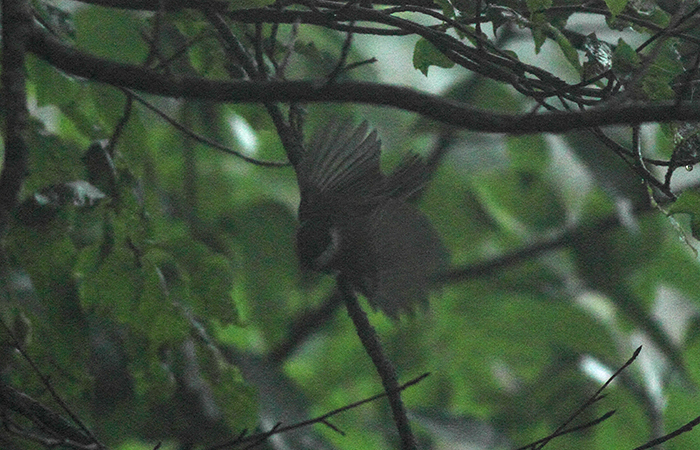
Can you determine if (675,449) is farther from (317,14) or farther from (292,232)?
(317,14)

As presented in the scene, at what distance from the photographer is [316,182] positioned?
90 cm

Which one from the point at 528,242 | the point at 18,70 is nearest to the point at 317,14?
the point at 18,70

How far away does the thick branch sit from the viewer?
515 mm

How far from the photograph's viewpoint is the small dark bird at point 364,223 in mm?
902

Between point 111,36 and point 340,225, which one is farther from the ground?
point 111,36

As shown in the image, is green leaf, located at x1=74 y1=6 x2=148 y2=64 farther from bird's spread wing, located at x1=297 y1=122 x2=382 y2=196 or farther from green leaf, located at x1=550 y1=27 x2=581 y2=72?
green leaf, located at x1=550 y1=27 x2=581 y2=72

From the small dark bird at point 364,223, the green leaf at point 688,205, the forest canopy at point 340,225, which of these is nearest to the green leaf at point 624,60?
the forest canopy at point 340,225

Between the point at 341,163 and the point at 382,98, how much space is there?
372 mm

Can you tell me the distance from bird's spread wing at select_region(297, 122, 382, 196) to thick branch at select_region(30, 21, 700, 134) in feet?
1.09

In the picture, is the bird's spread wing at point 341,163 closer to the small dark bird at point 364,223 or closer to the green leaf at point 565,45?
the small dark bird at point 364,223

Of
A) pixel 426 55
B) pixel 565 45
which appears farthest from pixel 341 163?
pixel 565 45

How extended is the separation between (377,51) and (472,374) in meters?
1.01

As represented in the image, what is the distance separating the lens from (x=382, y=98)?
1.77 ft

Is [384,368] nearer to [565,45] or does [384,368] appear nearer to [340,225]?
[340,225]
